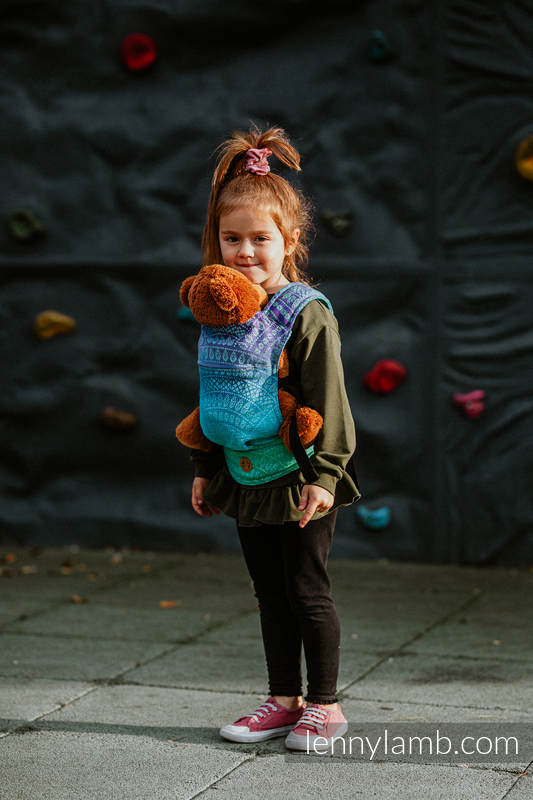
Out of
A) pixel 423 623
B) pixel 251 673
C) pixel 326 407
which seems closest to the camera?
pixel 326 407

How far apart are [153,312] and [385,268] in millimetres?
1404

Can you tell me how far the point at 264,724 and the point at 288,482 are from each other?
2.40 ft

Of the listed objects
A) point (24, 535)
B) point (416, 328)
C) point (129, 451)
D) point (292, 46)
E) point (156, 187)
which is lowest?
point (24, 535)

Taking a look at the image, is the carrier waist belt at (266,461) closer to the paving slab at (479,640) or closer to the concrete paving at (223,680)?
the concrete paving at (223,680)

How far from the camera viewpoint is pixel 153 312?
677cm

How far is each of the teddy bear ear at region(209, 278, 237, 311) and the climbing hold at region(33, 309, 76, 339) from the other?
3850mm

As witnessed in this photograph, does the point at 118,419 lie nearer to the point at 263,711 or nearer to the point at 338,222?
the point at 338,222

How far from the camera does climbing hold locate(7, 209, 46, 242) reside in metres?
6.87

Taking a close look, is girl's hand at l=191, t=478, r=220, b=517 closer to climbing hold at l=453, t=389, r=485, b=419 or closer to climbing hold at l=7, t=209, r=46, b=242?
climbing hold at l=453, t=389, r=485, b=419

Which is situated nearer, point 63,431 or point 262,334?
point 262,334

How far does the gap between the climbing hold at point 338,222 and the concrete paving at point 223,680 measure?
185cm

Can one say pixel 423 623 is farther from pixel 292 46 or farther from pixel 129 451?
pixel 292 46

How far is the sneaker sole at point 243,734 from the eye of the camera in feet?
11.0

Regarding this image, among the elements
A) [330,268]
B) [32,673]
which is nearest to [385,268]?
[330,268]
